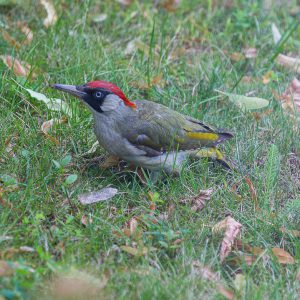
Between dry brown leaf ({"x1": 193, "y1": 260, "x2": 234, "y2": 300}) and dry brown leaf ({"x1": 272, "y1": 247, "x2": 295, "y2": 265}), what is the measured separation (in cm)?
46

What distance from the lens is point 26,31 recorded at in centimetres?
645

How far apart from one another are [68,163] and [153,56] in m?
1.86

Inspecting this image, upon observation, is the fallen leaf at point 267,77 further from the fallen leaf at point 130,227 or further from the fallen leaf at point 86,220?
the fallen leaf at point 86,220

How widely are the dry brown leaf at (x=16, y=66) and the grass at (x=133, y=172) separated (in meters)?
0.06

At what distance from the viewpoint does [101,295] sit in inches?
Answer: 146

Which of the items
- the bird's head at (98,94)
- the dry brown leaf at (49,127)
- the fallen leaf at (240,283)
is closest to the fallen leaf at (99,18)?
the dry brown leaf at (49,127)

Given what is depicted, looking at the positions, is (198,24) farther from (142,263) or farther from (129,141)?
(142,263)

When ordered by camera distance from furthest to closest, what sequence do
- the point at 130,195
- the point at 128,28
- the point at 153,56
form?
the point at 128,28
the point at 153,56
the point at 130,195

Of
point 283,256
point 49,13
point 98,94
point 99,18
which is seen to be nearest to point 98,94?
point 98,94

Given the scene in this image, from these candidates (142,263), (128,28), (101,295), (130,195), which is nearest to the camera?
(101,295)

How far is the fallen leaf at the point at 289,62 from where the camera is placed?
22.5 feet

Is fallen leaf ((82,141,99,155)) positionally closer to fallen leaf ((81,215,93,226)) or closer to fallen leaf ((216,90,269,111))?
fallen leaf ((81,215,93,226))

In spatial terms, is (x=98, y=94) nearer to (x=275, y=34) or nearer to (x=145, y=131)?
(x=145, y=131)

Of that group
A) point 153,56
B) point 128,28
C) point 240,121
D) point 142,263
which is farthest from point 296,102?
point 142,263
